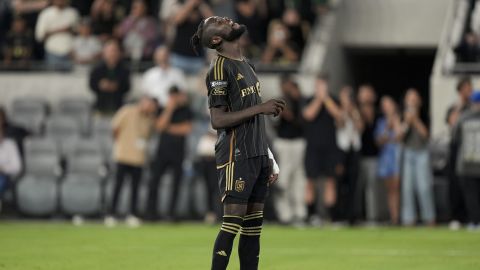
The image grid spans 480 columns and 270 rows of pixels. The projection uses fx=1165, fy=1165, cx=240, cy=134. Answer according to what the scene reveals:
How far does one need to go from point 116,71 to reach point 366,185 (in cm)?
557

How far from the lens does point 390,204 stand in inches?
829

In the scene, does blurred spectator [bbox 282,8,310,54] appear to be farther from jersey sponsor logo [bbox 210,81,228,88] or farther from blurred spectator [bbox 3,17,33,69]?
jersey sponsor logo [bbox 210,81,228,88]

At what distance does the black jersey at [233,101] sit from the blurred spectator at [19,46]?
54.1 ft

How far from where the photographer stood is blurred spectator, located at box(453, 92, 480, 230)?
62.1 ft

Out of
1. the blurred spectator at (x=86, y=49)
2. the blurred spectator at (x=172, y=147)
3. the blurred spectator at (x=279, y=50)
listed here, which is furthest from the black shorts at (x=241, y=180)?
the blurred spectator at (x=86, y=49)

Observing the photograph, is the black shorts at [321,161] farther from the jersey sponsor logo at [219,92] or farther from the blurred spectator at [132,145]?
the jersey sponsor logo at [219,92]

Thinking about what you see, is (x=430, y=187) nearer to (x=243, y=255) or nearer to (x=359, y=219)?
(x=359, y=219)

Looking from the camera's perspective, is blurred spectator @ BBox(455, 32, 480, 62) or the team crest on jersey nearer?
the team crest on jersey

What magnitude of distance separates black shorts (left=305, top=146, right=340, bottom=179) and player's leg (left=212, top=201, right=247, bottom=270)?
10711 millimetres

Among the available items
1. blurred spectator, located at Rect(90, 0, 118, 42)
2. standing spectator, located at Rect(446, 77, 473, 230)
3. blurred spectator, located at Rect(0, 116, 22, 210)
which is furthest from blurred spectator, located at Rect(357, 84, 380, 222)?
blurred spectator, located at Rect(90, 0, 118, 42)

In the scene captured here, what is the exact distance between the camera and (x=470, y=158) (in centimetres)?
1894

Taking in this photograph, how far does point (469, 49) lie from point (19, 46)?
387 inches

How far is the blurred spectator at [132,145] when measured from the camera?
2122 cm

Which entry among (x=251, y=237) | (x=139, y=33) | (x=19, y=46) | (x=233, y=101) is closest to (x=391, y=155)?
(x=139, y=33)
